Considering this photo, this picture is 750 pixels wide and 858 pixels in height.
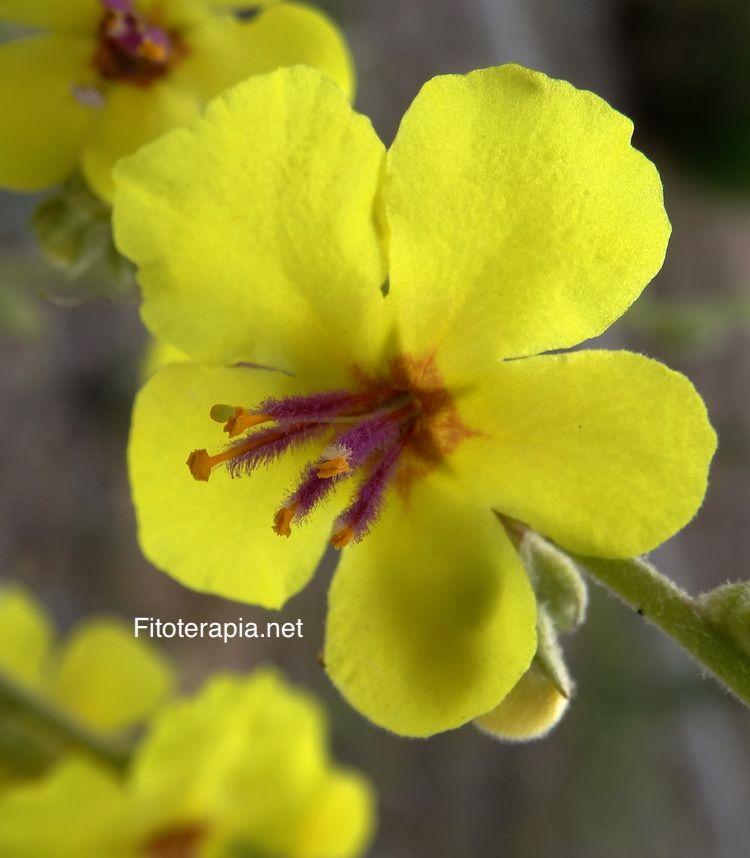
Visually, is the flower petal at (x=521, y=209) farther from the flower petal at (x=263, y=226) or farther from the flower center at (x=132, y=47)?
the flower center at (x=132, y=47)

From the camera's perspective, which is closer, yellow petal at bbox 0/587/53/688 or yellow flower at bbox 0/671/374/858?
yellow flower at bbox 0/671/374/858

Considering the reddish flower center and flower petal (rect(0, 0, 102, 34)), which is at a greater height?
flower petal (rect(0, 0, 102, 34))

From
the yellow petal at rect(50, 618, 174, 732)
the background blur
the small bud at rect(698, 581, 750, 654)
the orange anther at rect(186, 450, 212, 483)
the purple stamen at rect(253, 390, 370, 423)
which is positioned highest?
the small bud at rect(698, 581, 750, 654)

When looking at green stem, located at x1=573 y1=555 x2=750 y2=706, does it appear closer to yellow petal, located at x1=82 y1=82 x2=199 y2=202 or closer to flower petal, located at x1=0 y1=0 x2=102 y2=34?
yellow petal, located at x1=82 y1=82 x2=199 y2=202

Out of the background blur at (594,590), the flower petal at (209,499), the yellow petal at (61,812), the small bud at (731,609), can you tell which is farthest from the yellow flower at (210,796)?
the background blur at (594,590)

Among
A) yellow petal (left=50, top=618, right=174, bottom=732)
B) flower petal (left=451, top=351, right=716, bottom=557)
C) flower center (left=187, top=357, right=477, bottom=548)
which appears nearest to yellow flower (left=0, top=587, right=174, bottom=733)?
yellow petal (left=50, top=618, right=174, bottom=732)

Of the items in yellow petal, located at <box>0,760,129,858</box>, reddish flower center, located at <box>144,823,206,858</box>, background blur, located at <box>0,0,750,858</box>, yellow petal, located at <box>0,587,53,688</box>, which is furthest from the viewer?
background blur, located at <box>0,0,750,858</box>

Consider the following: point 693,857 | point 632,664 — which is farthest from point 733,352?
point 693,857

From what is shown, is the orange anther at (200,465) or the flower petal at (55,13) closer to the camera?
the orange anther at (200,465)

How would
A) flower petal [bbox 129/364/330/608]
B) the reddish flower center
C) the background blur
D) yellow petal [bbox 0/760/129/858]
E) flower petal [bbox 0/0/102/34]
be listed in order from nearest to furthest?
1. flower petal [bbox 129/364/330/608]
2. flower petal [bbox 0/0/102/34]
3. yellow petal [bbox 0/760/129/858]
4. the reddish flower center
5. the background blur
